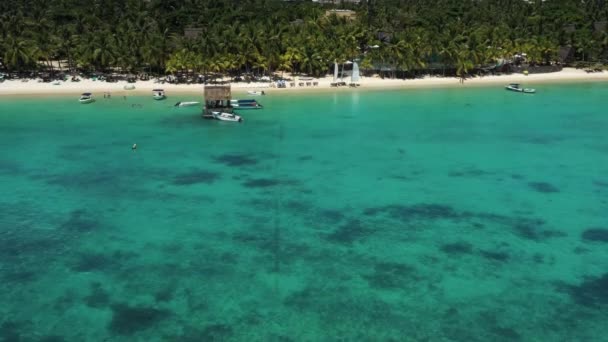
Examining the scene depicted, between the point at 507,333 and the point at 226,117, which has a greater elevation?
the point at 226,117

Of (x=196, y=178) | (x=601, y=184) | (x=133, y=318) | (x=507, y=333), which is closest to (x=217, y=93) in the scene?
(x=196, y=178)

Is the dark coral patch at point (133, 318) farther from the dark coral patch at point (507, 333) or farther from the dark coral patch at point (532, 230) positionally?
the dark coral patch at point (532, 230)

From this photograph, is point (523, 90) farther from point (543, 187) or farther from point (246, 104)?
point (543, 187)

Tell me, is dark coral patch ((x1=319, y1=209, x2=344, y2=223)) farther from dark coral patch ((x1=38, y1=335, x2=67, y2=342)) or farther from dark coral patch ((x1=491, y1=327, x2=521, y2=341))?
dark coral patch ((x1=38, y1=335, x2=67, y2=342))

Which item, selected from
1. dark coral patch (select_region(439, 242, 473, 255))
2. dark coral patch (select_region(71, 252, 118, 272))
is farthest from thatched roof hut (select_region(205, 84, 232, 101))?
dark coral patch (select_region(439, 242, 473, 255))

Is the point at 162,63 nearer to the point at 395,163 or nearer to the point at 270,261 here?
the point at 395,163

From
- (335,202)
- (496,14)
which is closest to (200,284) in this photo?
(335,202)
